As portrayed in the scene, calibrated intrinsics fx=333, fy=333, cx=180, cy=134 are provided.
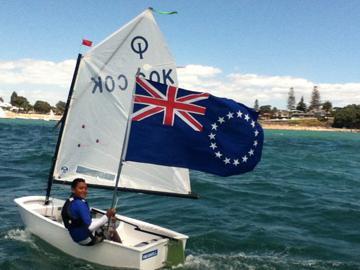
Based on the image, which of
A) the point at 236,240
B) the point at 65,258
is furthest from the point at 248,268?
the point at 65,258

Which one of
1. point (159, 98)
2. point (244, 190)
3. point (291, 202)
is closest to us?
point (159, 98)

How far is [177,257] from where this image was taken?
7.73 meters

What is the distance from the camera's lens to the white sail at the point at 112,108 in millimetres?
8156

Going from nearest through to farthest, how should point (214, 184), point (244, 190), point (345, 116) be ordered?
point (244, 190)
point (214, 184)
point (345, 116)

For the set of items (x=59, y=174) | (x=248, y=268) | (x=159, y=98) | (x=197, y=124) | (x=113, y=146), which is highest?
(x=159, y=98)

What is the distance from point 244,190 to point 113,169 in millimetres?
10154

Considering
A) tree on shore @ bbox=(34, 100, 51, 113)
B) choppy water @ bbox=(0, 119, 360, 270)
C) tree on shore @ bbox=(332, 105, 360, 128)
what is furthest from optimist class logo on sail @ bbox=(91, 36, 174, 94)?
tree on shore @ bbox=(34, 100, 51, 113)

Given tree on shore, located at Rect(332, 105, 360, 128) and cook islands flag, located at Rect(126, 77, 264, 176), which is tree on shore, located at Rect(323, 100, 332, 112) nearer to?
tree on shore, located at Rect(332, 105, 360, 128)

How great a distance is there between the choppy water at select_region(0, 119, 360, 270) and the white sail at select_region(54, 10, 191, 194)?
2.11 m

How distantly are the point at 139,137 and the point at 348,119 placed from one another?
5807 inches

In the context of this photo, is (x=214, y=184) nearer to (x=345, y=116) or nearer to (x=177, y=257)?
(x=177, y=257)

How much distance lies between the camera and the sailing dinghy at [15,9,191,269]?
805 cm

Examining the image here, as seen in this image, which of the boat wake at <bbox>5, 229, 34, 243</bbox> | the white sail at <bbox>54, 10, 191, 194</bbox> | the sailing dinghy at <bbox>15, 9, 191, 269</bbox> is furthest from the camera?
the boat wake at <bbox>5, 229, 34, 243</bbox>

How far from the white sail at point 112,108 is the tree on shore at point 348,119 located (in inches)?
5681
